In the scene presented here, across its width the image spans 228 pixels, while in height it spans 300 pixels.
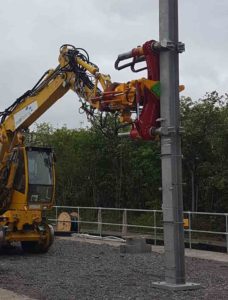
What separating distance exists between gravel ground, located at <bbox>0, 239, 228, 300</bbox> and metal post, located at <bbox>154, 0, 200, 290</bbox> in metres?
0.57

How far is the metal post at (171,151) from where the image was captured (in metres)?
10.9

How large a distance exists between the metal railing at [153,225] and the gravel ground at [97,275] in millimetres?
2848

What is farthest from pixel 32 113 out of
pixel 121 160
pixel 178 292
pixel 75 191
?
pixel 75 191

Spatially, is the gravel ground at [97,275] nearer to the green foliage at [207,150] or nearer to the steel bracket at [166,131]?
the steel bracket at [166,131]

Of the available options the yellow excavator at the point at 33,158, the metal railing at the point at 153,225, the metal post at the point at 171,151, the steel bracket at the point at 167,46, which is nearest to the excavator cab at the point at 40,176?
the yellow excavator at the point at 33,158

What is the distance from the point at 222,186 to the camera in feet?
78.0

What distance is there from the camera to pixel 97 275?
43.1ft

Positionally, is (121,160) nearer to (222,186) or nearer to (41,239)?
(222,186)

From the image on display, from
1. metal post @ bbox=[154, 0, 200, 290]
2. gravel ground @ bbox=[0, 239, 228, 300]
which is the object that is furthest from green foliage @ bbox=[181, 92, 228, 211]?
metal post @ bbox=[154, 0, 200, 290]

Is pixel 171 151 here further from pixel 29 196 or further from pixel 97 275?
pixel 29 196

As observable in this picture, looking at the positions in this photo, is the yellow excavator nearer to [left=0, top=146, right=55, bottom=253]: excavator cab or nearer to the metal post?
[left=0, top=146, right=55, bottom=253]: excavator cab

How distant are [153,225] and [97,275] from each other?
13329mm

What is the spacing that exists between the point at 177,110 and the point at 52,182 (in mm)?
7379

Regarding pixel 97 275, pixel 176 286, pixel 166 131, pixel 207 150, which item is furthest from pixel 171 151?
pixel 207 150
